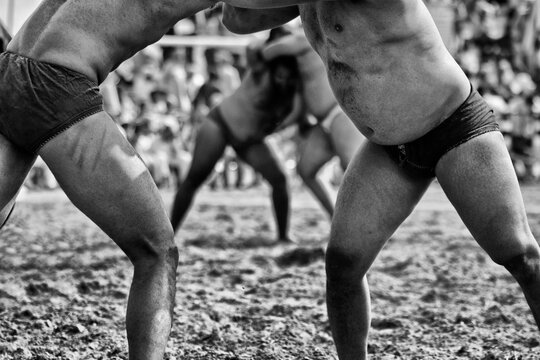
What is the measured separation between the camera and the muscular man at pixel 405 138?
3158 mm

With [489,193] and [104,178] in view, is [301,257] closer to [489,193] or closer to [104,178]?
[489,193]

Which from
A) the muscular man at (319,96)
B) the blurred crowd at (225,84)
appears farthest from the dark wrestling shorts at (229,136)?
the blurred crowd at (225,84)

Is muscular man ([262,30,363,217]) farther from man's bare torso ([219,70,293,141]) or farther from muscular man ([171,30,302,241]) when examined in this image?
man's bare torso ([219,70,293,141])

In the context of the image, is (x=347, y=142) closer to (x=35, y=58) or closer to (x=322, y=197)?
→ (x=322, y=197)

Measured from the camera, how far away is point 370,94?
3244 mm

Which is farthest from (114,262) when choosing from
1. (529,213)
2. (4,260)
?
(529,213)

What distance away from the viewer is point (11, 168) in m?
3.16

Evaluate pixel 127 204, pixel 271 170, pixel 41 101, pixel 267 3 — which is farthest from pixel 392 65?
pixel 271 170

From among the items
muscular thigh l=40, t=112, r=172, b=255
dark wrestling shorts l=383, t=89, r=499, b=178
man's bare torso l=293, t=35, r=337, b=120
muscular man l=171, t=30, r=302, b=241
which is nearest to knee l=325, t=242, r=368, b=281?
dark wrestling shorts l=383, t=89, r=499, b=178

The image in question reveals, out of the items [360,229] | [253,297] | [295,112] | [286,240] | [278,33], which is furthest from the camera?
[286,240]

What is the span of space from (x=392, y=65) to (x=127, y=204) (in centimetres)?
102

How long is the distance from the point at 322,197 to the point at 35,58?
14.9 ft

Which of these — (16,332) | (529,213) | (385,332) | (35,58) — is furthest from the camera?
(529,213)

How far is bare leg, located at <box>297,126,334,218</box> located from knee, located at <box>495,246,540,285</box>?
403 cm
